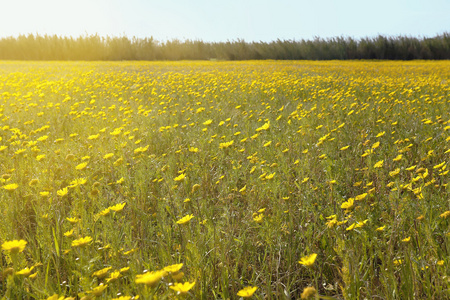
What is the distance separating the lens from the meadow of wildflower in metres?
1.62

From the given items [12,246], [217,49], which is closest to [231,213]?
[12,246]

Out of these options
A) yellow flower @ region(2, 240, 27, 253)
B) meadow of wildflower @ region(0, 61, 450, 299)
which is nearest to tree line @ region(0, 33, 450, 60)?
meadow of wildflower @ region(0, 61, 450, 299)

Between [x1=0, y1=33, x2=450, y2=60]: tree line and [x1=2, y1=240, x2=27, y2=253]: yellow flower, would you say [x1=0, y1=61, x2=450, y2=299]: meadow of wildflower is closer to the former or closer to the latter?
[x1=2, y1=240, x2=27, y2=253]: yellow flower

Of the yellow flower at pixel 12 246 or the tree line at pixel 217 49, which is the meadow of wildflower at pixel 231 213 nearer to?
the yellow flower at pixel 12 246

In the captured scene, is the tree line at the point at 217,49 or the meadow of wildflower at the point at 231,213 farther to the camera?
the tree line at the point at 217,49

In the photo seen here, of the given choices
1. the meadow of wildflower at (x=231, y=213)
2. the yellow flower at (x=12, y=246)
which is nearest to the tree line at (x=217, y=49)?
the meadow of wildflower at (x=231, y=213)

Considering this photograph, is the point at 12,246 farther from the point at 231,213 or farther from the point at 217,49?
the point at 217,49

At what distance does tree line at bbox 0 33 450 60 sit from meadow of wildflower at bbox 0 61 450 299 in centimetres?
2143

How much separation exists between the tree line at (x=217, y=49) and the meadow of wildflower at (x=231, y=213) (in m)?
21.4

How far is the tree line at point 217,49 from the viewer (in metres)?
25.3

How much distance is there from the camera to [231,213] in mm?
2506

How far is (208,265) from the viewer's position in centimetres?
182

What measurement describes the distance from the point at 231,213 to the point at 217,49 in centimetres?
2601

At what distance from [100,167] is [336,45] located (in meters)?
24.7
